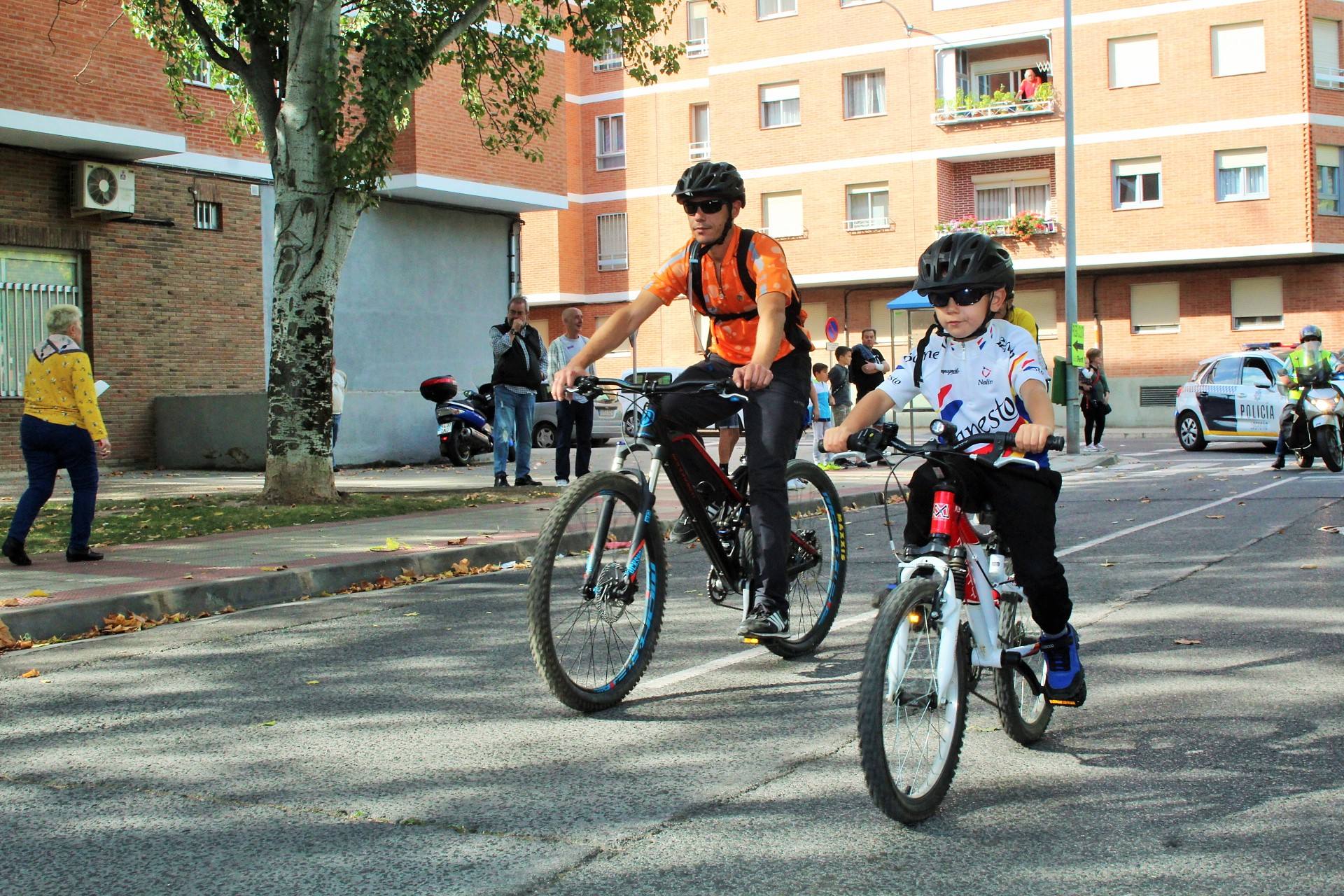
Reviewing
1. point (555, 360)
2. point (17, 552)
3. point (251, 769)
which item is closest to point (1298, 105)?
point (555, 360)

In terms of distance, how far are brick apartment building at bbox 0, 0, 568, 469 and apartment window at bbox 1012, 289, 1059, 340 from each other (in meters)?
20.2

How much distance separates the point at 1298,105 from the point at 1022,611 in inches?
1392

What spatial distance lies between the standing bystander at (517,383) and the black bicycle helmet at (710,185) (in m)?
9.45

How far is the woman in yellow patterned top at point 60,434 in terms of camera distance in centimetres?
925

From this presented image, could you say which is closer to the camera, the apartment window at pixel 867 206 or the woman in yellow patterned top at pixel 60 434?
the woman in yellow patterned top at pixel 60 434

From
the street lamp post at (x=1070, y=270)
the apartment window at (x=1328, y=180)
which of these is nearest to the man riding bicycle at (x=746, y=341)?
the street lamp post at (x=1070, y=270)

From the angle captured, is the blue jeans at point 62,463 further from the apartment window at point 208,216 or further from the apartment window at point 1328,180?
the apartment window at point 1328,180

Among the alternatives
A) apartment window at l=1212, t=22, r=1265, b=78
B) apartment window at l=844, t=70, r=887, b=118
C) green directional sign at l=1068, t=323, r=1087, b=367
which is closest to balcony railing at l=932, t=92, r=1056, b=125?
apartment window at l=844, t=70, r=887, b=118

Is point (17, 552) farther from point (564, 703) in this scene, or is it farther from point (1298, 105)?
point (1298, 105)

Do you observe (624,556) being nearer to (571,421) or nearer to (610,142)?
(571,421)

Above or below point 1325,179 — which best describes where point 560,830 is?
below

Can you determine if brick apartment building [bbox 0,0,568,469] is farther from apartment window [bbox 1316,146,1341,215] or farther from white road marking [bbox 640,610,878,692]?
apartment window [bbox 1316,146,1341,215]

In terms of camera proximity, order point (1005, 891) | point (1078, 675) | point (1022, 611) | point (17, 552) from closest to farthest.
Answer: point (1005, 891), point (1078, 675), point (1022, 611), point (17, 552)

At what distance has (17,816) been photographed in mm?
4074
